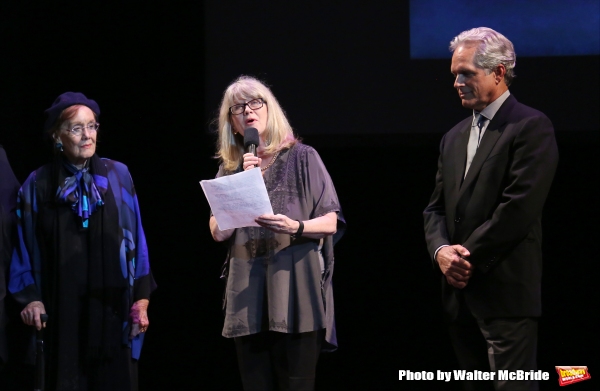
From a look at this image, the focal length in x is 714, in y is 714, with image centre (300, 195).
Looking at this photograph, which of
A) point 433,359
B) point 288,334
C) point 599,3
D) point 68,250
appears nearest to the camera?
point 288,334

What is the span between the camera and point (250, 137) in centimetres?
240

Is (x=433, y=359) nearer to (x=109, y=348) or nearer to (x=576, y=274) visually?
(x=576, y=274)

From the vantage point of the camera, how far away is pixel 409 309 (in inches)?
151

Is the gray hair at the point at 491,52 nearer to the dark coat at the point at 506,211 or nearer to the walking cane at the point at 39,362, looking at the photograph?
the dark coat at the point at 506,211

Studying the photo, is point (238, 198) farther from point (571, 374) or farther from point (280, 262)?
point (571, 374)

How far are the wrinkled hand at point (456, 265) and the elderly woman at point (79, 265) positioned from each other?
3.65 ft

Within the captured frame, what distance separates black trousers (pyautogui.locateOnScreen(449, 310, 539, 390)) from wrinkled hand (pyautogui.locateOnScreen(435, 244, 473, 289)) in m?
0.10

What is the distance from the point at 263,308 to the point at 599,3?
2.35 metres

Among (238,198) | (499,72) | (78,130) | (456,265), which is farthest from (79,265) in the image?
(499,72)

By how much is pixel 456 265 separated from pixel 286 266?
1.86ft

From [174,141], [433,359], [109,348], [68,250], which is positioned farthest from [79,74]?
[433,359]

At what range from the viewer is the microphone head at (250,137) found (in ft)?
7.84

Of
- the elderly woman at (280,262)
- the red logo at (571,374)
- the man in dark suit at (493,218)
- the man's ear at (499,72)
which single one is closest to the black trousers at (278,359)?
the elderly woman at (280,262)

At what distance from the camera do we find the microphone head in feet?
7.84
